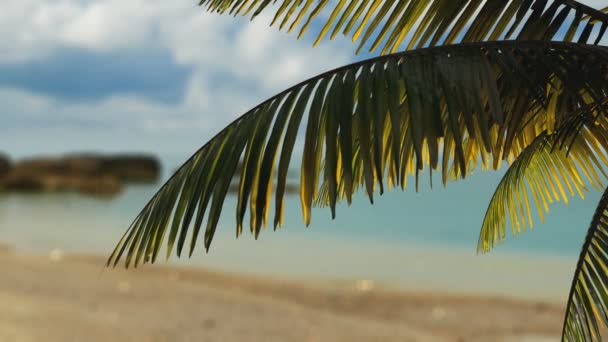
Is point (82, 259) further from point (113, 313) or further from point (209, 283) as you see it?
point (113, 313)

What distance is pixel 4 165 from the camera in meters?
31.8

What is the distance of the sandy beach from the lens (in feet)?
21.5

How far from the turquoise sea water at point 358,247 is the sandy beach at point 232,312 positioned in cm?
267

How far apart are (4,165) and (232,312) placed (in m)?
27.4

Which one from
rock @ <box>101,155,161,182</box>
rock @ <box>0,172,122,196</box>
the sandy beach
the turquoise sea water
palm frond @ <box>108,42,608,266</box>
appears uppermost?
rock @ <box>101,155,161,182</box>

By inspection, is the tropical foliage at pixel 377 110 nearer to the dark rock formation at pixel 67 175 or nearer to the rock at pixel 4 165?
the rock at pixel 4 165

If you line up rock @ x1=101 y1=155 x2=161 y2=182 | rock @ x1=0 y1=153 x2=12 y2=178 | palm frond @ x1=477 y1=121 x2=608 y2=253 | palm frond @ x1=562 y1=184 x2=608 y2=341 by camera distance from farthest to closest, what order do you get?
rock @ x1=101 y1=155 x2=161 y2=182 < rock @ x1=0 y1=153 x2=12 y2=178 < palm frond @ x1=477 y1=121 x2=608 y2=253 < palm frond @ x1=562 y1=184 x2=608 y2=341

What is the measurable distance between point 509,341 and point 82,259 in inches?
357

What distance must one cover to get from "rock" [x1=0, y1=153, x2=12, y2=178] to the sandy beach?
21.5 meters

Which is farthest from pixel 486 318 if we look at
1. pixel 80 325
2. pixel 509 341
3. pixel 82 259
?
pixel 82 259

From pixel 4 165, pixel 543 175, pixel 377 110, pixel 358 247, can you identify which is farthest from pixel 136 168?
pixel 377 110

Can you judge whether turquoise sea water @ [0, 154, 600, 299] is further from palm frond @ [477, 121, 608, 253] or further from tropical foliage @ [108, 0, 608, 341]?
tropical foliage @ [108, 0, 608, 341]

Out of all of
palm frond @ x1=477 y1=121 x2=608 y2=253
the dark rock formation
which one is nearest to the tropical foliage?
palm frond @ x1=477 y1=121 x2=608 y2=253

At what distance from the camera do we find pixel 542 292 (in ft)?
40.1
